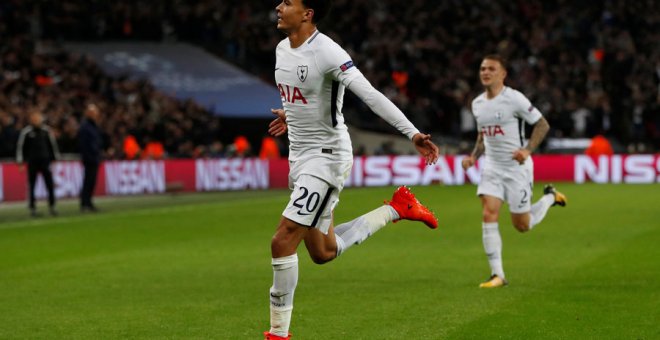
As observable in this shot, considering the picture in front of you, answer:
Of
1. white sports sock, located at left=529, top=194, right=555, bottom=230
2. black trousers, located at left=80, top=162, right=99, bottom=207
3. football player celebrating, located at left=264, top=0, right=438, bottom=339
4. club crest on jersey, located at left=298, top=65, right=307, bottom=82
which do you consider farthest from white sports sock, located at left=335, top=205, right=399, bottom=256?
black trousers, located at left=80, top=162, right=99, bottom=207

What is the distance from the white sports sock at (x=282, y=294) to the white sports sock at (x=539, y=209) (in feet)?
18.1

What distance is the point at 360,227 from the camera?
8844 mm

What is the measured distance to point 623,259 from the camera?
45.2ft

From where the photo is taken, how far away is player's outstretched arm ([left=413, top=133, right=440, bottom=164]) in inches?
284

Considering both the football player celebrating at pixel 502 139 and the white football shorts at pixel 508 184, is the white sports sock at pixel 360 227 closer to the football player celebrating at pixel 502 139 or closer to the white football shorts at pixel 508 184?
the football player celebrating at pixel 502 139

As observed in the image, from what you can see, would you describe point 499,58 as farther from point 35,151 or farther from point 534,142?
point 35,151

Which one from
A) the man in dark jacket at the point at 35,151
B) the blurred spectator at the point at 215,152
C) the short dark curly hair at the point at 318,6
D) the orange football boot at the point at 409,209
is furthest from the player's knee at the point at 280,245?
the blurred spectator at the point at 215,152

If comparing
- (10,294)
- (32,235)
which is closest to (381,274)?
(10,294)

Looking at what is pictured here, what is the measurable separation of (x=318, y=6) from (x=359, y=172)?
25.6 meters

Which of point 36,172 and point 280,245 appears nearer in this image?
point 280,245

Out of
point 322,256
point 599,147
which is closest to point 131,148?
point 599,147

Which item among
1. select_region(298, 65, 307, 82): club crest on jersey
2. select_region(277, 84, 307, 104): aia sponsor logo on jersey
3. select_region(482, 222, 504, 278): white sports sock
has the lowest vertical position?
select_region(482, 222, 504, 278): white sports sock

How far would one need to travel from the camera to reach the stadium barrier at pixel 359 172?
30688mm

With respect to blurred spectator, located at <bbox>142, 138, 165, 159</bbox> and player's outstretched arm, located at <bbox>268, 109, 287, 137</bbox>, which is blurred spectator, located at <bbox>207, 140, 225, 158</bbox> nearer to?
blurred spectator, located at <bbox>142, 138, 165, 159</bbox>
